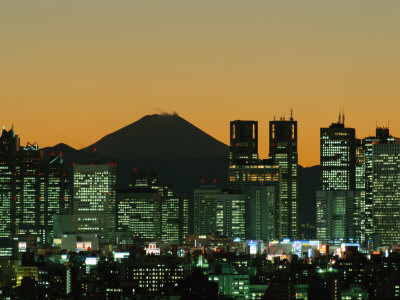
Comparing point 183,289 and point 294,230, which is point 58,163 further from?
point 183,289

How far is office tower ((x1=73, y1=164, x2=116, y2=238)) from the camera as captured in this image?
117 m

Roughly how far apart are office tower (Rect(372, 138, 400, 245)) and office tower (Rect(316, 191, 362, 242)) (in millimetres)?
5716

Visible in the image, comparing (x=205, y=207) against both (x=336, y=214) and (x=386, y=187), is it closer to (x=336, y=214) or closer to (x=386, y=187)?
(x=336, y=214)

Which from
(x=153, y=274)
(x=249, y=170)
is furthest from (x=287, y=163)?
(x=153, y=274)

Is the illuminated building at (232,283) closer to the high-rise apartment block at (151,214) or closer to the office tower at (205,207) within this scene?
the high-rise apartment block at (151,214)

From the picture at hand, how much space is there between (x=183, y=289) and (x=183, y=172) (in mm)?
83410

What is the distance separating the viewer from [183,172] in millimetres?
141875

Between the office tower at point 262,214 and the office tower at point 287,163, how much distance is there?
104 cm

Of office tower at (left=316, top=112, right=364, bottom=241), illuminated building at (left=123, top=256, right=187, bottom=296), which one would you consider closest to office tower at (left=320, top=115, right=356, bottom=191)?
office tower at (left=316, top=112, right=364, bottom=241)

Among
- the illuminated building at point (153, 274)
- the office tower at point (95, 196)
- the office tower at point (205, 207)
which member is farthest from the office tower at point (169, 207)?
the illuminated building at point (153, 274)

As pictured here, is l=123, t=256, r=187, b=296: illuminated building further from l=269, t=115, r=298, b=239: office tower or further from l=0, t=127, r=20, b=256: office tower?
l=269, t=115, r=298, b=239: office tower

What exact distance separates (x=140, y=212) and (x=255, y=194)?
10124 mm

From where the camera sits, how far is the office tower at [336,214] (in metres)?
120

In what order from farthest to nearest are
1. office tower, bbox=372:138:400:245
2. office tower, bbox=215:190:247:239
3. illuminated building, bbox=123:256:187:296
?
office tower, bbox=215:190:247:239
office tower, bbox=372:138:400:245
illuminated building, bbox=123:256:187:296
